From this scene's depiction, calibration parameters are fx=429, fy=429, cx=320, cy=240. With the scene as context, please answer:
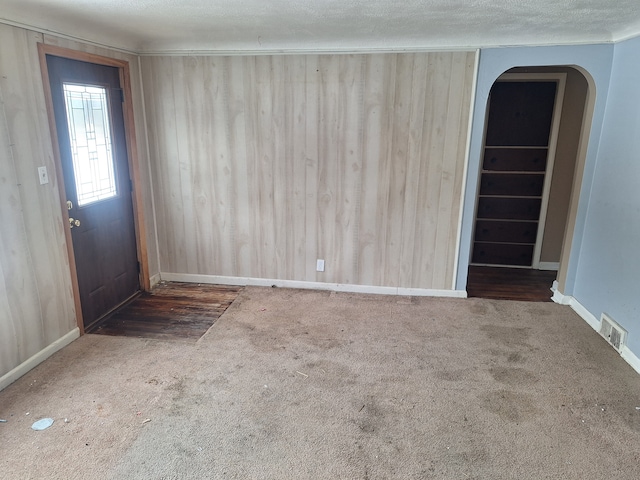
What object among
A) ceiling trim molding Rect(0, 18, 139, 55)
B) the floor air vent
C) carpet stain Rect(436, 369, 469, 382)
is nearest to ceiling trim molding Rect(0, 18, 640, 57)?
ceiling trim molding Rect(0, 18, 139, 55)

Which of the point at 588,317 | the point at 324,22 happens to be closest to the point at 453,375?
the point at 588,317

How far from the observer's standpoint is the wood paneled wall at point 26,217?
8.31 ft

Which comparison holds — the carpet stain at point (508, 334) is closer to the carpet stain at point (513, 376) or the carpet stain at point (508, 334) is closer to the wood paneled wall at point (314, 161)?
the carpet stain at point (513, 376)

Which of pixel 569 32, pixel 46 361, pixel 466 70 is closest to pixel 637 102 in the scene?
pixel 569 32

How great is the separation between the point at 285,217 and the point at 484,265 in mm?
2540

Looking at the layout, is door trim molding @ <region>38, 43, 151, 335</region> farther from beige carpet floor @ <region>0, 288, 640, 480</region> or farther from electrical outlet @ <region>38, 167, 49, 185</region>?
beige carpet floor @ <region>0, 288, 640, 480</region>

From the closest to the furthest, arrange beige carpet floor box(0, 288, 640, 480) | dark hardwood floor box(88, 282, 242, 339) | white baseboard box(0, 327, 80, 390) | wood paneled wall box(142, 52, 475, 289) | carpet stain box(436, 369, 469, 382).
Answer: beige carpet floor box(0, 288, 640, 480) < white baseboard box(0, 327, 80, 390) < carpet stain box(436, 369, 469, 382) < dark hardwood floor box(88, 282, 242, 339) < wood paneled wall box(142, 52, 475, 289)

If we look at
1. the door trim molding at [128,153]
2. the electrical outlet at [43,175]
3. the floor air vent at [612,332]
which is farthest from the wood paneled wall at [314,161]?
the electrical outlet at [43,175]

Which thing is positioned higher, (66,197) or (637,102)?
(637,102)

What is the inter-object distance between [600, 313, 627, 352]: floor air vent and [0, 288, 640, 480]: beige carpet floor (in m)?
0.09

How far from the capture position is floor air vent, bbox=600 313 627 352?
3.04 m

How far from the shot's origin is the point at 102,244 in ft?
11.6

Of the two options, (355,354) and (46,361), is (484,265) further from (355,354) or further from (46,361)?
(46,361)

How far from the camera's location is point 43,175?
111 inches
